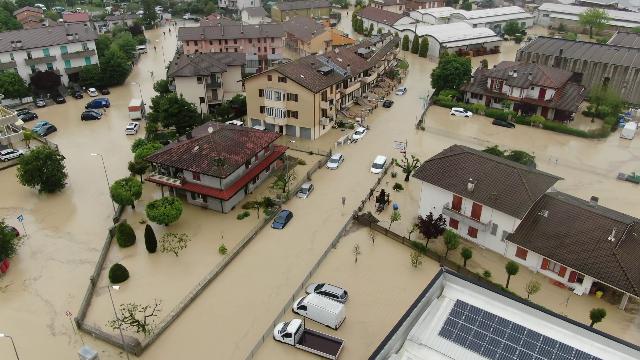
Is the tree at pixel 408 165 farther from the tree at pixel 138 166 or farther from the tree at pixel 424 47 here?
the tree at pixel 424 47

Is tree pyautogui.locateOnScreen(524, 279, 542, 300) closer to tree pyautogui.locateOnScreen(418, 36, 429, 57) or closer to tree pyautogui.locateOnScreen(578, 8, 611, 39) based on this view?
tree pyautogui.locateOnScreen(418, 36, 429, 57)

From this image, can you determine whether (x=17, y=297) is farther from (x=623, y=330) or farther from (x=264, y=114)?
(x=623, y=330)

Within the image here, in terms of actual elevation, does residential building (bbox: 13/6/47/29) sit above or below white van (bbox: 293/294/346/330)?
above

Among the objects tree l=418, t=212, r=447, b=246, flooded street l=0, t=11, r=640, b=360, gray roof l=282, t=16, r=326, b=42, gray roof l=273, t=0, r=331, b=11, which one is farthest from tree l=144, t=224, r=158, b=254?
gray roof l=273, t=0, r=331, b=11

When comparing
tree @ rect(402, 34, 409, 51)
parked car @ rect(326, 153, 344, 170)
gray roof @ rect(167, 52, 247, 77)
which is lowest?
parked car @ rect(326, 153, 344, 170)

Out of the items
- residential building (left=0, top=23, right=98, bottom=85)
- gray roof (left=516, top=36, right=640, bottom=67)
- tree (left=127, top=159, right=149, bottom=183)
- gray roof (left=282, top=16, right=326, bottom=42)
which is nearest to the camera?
tree (left=127, top=159, right=149, bottom=183)

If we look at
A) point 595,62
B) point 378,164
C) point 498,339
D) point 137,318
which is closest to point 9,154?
point 137,318

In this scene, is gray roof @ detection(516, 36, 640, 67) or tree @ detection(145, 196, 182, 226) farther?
gray roof @ detection(516, 36, 640, 67)

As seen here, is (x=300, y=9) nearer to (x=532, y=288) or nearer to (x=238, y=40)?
(x=238, y=40)
